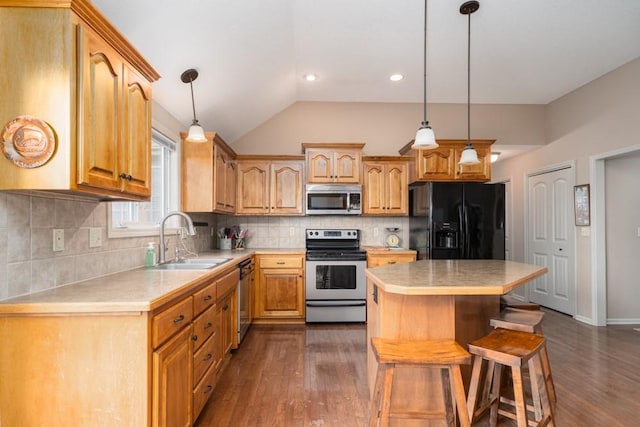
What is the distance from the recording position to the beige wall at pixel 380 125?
15.4ft

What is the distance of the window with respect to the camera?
254 centimetres

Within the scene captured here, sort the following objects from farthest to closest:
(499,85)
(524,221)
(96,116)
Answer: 1. (524,221)
2. (499,85)
3. (96,116)

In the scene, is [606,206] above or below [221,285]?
above

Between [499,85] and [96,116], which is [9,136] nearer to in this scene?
[96,116]

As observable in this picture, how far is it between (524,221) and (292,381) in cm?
435

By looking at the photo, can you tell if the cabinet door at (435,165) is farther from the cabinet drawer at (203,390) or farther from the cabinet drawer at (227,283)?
the cabinet drawer at (203,390)

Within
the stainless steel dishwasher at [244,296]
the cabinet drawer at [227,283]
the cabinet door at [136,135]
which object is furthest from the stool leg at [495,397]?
the cabinet door at [136,135]

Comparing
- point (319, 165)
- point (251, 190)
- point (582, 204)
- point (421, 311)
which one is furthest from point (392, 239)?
point (421, 311)

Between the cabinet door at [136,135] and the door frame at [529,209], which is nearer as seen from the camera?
the cabinet door at [136,135]

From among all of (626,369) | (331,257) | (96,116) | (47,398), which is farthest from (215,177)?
(626,369)

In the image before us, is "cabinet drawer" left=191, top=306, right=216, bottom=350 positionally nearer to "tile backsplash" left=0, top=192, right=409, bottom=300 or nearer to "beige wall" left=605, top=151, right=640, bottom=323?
"tile backsplash" left=0, top=192, right=409, bottom=300

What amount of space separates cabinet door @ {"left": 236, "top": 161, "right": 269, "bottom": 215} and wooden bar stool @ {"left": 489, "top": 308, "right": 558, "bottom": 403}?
295 centimetres

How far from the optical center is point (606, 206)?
3.95 meters

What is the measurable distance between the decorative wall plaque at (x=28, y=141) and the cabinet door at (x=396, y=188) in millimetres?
3654
